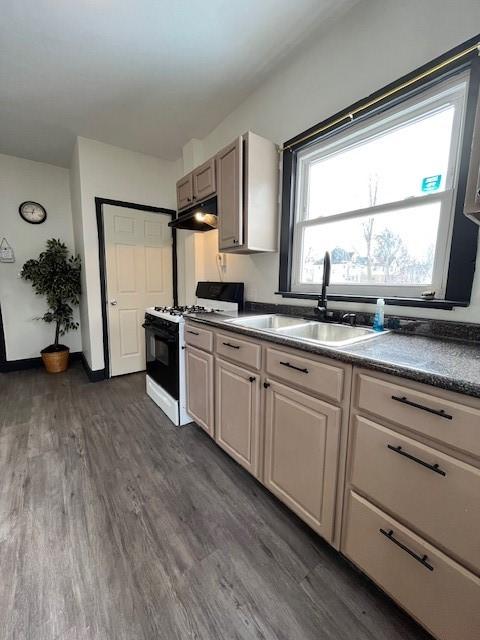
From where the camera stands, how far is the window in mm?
1350

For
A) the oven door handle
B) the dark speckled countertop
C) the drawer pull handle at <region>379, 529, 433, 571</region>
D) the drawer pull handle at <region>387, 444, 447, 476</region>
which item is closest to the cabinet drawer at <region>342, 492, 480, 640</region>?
the drawer pull handle at <region>379, 529, 433, 571</region>

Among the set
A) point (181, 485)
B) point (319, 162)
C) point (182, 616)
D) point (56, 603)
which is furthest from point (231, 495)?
point (319, 162)

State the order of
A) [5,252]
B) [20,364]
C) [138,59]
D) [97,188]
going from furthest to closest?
1. [20,364]
2. [5,252]
3. [97,188]
4. [138,59]

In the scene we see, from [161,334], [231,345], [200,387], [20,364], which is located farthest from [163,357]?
[20,364]

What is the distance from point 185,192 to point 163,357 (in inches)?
64.7

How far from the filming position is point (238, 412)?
1.60m

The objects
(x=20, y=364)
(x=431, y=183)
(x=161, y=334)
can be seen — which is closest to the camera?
(x=431, y=183)

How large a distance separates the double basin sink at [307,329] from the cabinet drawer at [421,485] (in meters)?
0.48

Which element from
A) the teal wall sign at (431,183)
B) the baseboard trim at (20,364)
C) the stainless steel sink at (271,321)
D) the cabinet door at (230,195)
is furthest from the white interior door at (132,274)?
the teal wall sign at (431,183)

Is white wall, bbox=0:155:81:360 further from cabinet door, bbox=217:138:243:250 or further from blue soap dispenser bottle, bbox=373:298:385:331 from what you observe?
blue soap dispenser bottle, bbox=373:298:385:331

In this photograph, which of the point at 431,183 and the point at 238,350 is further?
the point at 238,350

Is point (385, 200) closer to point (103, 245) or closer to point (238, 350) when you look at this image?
point (238, 350)

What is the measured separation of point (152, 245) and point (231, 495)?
3002 millimetres

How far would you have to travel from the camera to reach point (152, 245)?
3.50m
